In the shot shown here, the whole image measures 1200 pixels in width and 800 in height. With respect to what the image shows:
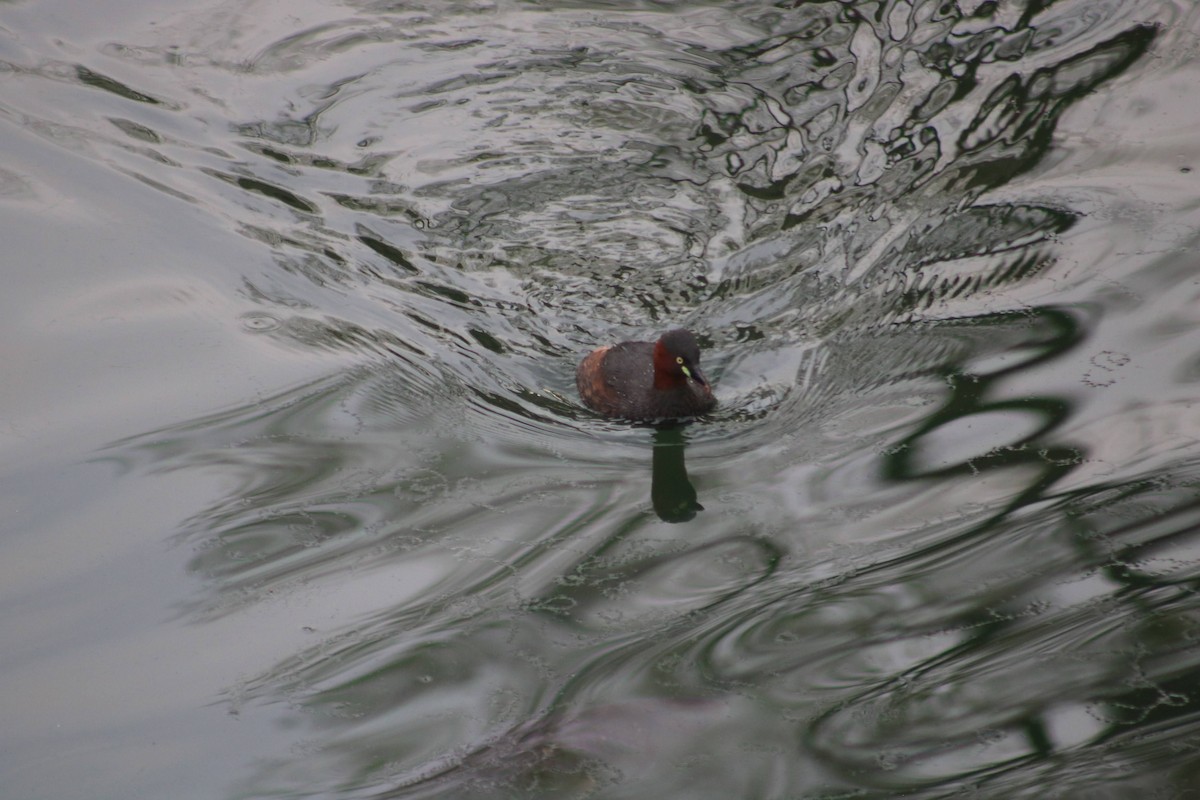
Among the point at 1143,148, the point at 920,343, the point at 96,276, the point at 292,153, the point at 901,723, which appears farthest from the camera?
the point at 292,153

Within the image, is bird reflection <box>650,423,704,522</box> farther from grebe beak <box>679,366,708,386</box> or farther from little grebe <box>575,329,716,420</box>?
grebe beak <box>679,366,708,386</box>

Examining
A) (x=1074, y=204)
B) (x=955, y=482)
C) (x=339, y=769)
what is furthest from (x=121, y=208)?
(x=1074, y=204)

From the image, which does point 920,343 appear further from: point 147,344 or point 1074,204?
point 147,344

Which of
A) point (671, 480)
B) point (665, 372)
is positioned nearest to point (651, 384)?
point (665, 372)

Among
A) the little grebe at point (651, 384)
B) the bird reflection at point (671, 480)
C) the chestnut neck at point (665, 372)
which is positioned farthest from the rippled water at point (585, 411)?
the chestnut neck at point (665, 372)

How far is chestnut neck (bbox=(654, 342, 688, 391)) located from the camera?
21.7ft

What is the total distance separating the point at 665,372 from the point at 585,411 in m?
0.59

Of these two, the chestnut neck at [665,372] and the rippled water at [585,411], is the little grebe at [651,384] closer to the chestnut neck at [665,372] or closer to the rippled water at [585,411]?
the chestnut neck at [665,372]

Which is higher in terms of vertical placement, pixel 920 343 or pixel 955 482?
pixel 920 343

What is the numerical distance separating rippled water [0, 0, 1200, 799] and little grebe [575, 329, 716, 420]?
142 millimetres

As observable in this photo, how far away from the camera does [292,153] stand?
884cm

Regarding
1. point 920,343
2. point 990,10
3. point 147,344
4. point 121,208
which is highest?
point 990,10

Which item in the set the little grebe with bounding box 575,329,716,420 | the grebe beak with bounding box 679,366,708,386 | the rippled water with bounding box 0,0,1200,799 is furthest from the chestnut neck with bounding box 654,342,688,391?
the rippled water with bounding box 0,0,1200,799

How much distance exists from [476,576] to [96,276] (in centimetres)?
366
